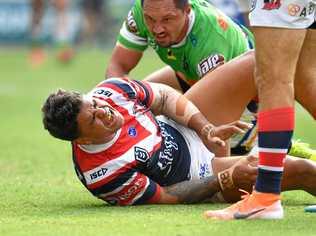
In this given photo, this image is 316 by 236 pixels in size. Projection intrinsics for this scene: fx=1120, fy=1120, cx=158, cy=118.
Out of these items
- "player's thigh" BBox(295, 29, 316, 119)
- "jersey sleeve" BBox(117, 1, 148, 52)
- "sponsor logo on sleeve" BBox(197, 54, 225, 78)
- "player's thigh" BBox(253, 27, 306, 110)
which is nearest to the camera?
"player's thigh" BBox(253, 27, 306, 110)

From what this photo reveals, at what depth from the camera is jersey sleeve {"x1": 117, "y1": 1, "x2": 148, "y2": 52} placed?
786 centimetres

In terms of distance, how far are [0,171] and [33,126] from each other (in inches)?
191

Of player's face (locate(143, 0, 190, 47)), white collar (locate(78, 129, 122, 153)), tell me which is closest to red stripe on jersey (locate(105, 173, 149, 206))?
white collar (locate(78, 129, 122, 153))

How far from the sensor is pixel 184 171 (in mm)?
6863

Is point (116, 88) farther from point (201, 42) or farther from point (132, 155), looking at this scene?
point (201, 42)

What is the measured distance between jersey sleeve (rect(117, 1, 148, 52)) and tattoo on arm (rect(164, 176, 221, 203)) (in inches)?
59.4

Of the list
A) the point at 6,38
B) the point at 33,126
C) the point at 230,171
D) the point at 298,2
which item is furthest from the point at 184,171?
the point at 6,38

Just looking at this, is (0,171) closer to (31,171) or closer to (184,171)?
(31,171)

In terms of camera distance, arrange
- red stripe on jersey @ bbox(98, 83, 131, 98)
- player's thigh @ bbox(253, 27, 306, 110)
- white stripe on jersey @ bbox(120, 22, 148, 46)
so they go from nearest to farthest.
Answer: player's thigh @ bbox(253, 27, 306, 110), red stripe on jersey @ bbox(98, 83, 131, 98), white stripe on jersey @ bbox(120, 22, 148, 46)

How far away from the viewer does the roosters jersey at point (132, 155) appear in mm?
6566

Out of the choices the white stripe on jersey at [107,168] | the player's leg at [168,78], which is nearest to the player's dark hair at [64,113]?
the white stripe on jersey at [107,168]

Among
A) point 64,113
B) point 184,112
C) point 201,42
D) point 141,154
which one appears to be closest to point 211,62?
point 201,42

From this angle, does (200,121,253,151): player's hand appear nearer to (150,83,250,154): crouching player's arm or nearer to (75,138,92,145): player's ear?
(150,83,250,154): crouching player's arm

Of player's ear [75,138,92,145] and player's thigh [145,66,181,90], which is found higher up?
player's ear [75,138,92,145]
